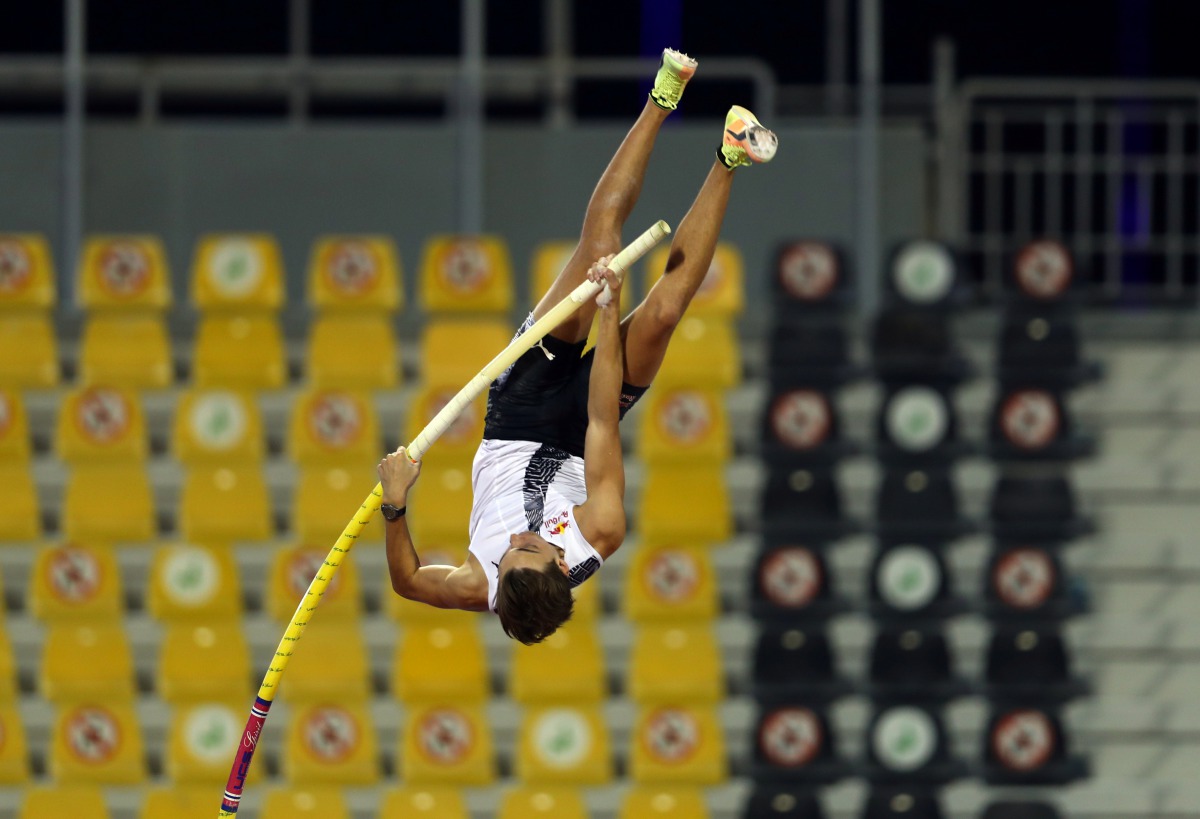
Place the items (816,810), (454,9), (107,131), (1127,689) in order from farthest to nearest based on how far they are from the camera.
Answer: (454,9) < (107,131) < (1127,689) < (816,810)

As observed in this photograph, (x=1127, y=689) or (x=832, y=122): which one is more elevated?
(x=832, y=122)

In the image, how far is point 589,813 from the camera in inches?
309

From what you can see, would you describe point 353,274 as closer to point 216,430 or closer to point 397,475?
point 216,430

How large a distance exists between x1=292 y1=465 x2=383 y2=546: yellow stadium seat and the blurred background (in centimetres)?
2

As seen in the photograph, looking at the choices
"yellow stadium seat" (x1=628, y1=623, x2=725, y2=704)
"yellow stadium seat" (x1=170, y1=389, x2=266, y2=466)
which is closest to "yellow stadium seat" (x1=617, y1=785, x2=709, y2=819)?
"yellow stadium seat" (x1=628, y1=623, x2=725, y2=704)

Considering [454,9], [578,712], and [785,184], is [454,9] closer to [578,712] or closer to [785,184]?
[785,184]

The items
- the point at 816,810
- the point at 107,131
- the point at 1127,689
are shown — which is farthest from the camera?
the point at 107,131

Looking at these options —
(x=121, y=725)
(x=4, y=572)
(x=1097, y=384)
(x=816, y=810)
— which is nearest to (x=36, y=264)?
(x=4, y=572)

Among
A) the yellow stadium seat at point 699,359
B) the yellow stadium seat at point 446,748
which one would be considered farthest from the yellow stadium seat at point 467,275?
the yellow stadium seat at point 446,748

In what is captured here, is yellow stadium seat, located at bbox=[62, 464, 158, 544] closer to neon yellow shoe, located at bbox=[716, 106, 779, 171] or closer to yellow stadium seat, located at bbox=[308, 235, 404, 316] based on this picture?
yellow stadium seat, located at bbox=[308, 235, 404, 316]

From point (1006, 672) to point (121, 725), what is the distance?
354cm

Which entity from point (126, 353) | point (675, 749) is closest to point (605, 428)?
point (675, 749)

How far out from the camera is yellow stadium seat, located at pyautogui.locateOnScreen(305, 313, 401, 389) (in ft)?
28.6

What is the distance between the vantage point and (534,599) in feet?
16.4
